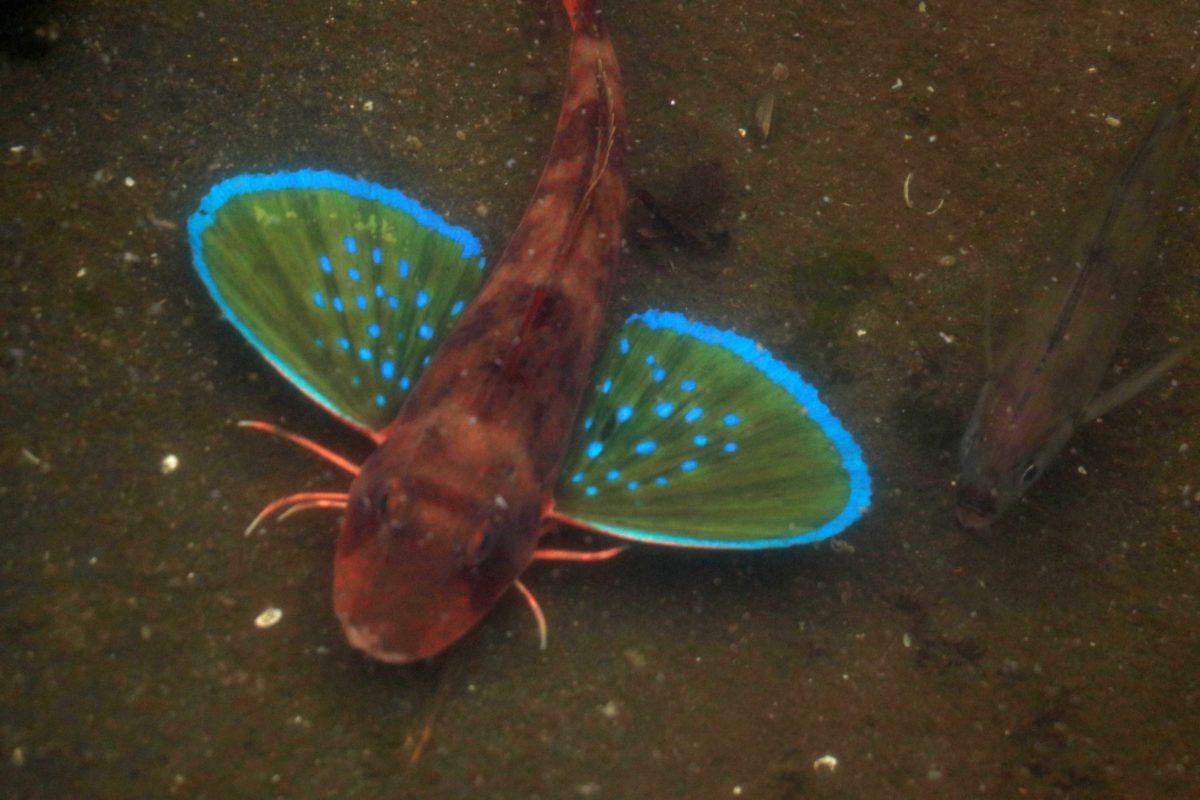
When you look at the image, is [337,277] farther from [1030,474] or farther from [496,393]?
[1030,474]

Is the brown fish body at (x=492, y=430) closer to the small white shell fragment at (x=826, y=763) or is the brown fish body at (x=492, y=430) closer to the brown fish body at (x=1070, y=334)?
the small white shell fragment at (x=826, y=763)

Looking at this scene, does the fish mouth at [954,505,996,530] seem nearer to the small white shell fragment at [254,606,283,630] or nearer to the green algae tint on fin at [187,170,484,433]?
the green algae tint on fin at [187,170,484,433]

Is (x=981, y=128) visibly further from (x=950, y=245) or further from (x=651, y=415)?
(x=651, y=415)

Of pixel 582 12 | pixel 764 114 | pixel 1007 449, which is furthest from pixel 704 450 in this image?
pixel 582 12

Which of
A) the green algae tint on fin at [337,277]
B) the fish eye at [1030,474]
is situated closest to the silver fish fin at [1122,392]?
the fish eye at [1030,474]

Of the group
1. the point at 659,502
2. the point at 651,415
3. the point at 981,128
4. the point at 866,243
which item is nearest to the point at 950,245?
the point at 866,243
